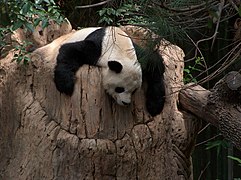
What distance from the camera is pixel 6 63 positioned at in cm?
348

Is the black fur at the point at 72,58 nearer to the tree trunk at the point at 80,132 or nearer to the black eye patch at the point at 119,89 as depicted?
the tree trunk at the point at 80,132

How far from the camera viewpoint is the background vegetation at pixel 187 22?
5.85 feet

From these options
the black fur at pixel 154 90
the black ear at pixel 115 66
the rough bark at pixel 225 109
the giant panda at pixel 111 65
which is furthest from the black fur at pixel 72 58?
the rough bark at pixel 225 109

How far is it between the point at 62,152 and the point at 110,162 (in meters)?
0.29

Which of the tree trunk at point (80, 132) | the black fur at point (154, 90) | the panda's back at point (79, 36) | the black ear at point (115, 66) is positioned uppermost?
the black ear at point (115, 66)

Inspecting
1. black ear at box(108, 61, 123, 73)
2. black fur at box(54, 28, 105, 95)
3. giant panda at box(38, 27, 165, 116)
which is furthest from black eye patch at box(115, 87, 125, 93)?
black fur at box(54, 28, 105, 95)

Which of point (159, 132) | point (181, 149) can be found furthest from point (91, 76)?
point (181, 149)

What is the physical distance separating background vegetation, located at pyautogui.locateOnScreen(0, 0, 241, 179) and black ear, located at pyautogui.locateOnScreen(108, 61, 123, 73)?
271mm

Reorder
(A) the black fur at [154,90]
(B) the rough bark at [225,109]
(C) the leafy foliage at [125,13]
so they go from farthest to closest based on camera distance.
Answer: (A) the black fur at [154,90] → (B) the rough bark at [225,109] → (C) the leafy foliage at [125,13]

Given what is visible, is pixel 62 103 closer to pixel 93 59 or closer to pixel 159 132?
pixel 93 59

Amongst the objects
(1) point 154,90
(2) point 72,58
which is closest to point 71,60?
(2) point 72,58

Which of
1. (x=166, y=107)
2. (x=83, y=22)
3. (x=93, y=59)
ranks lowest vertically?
(x=83, y=22)

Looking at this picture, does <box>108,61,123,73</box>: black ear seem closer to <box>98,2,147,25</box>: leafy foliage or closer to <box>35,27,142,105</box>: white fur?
<box>35,27,142,105</box>: white fur

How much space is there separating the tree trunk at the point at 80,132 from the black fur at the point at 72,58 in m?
0.05
